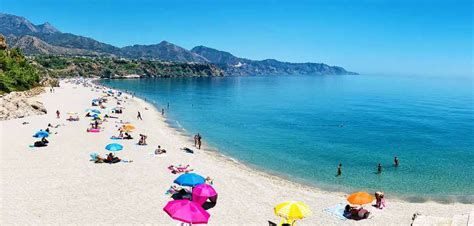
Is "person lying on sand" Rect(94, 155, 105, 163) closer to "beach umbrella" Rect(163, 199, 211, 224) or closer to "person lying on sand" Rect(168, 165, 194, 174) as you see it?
"person lying on sand" Rect(168, 165, 194, 174)

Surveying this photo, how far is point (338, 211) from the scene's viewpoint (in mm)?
21688

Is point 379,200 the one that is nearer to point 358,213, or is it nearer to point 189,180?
point 358,213

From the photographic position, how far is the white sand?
61.3 feet

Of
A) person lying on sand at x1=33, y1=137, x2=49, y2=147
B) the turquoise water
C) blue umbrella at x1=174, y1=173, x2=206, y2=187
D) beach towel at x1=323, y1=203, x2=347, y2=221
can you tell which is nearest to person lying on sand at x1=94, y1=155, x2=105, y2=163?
person lying on sand at x1=33, y1=137, x2=49, y2=147

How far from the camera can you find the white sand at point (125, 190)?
735 inches

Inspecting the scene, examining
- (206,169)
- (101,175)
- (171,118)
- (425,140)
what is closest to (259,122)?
(171,118)

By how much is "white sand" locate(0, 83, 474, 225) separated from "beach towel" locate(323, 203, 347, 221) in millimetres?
408

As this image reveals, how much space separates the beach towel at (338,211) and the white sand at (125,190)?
1.34 feet

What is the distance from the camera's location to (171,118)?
64.8 metres

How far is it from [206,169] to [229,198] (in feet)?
24.3

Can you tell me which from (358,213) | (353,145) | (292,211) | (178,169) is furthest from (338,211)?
(353,145)

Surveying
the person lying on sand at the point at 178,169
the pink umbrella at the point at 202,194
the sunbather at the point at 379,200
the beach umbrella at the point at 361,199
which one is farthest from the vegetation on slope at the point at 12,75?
the sunbather at the point at 379,200

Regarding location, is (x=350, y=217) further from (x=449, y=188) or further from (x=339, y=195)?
(x=449, y=188)

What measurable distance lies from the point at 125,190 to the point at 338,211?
12.5 metres
